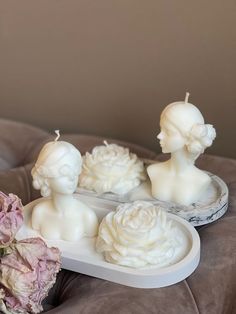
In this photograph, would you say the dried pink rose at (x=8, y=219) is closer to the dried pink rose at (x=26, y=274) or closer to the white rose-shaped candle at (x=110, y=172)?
the dried pink rose at (x=26, y=274)

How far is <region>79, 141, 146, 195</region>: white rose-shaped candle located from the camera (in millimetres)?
831

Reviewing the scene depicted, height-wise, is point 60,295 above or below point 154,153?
below

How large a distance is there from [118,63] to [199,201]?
1.13 ft

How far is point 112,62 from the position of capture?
1.04m

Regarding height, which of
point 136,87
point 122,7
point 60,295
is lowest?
point 60,295

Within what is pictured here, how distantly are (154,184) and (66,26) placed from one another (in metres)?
0.39

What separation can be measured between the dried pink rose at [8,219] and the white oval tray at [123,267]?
0.12 m

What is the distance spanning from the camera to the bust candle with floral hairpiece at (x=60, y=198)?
2.32 feet

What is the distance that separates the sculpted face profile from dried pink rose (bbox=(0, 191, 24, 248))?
0.78ft

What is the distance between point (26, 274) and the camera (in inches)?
24.9

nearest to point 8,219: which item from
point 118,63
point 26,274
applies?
point 26,274

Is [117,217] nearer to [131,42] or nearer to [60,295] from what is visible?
[60,295]

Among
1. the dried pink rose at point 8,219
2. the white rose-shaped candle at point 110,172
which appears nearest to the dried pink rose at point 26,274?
the dried pink rose at point 8,219

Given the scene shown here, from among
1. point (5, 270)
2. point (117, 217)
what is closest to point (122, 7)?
point (117, 217)
